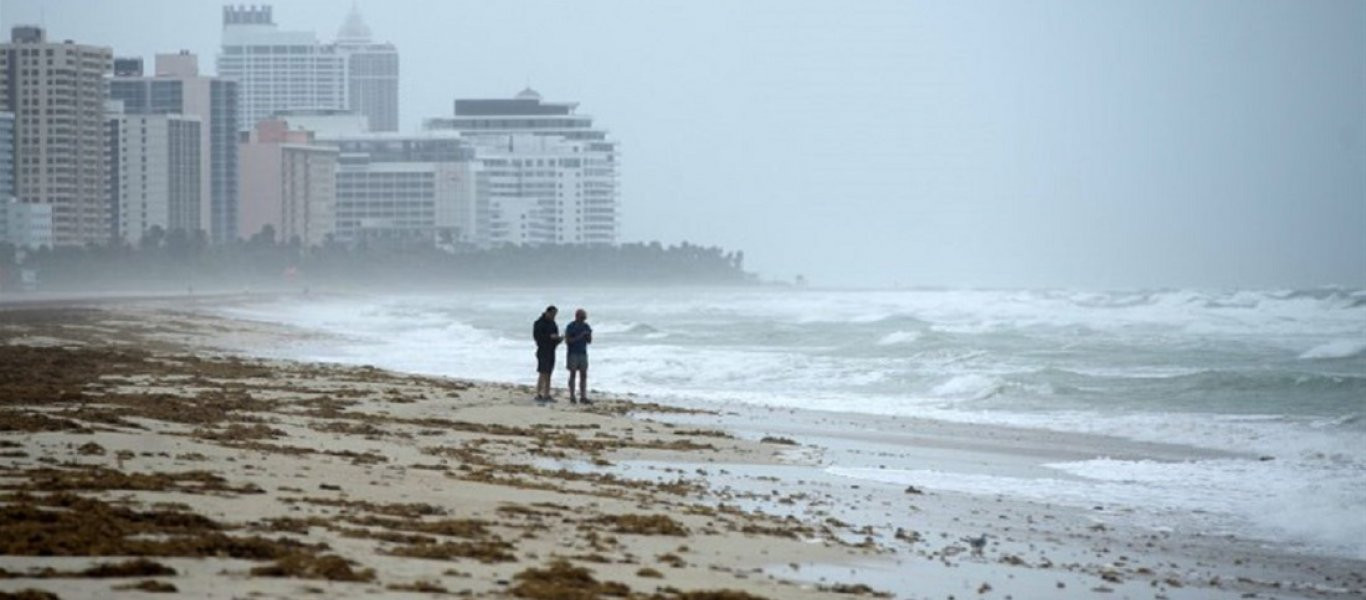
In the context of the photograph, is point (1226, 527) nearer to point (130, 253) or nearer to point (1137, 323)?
point (1137, 323)

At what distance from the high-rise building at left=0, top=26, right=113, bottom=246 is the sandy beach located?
172 metres

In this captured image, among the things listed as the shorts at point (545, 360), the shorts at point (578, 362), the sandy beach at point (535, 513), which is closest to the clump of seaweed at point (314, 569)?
the sandy beach at point (535, 513)

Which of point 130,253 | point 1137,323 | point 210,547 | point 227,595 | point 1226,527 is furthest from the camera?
point 130,253

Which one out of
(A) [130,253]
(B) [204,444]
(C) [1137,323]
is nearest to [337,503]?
(B) [204,444]

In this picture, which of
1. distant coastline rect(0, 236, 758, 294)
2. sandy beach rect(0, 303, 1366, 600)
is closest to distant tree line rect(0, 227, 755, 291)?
distant coastline rect(0, 236, 758, 294)

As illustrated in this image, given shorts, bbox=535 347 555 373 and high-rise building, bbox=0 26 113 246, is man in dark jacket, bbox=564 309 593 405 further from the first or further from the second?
high-rise building, bbox=0 26 113 246

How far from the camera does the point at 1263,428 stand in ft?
81.1

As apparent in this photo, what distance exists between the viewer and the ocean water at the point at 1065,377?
58.0 feet

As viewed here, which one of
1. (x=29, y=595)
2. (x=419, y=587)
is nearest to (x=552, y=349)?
(x=419, y=587)

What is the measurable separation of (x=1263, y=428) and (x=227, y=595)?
17.9 metres

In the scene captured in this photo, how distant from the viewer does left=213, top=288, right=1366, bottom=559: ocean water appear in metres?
17.7

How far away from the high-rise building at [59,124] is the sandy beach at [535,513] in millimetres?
172079

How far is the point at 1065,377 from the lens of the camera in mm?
34719

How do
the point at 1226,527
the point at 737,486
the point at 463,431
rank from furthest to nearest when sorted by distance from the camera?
1. the point at 463,431
2. the point at 737,486
3. the point at 1226,527
